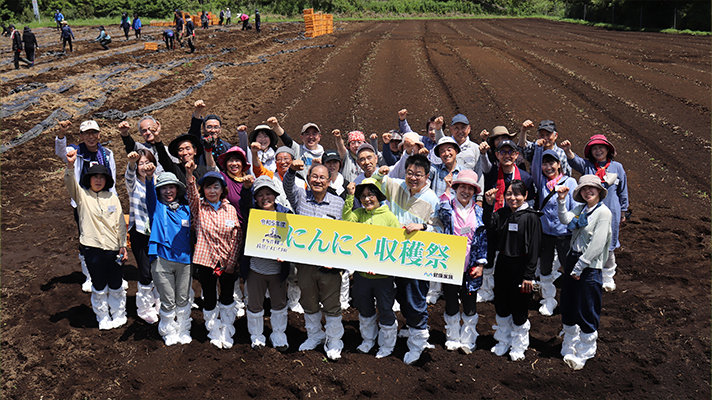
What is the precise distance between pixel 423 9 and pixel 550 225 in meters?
59.9

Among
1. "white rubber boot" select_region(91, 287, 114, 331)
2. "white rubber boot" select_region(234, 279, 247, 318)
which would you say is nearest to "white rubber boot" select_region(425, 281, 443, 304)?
"white rubber boot" select_region(234, 279, 247, 318)

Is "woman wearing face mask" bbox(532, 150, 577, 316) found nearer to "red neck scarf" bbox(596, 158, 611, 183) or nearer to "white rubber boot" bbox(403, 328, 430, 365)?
"red neck scarf" bbox(596, 158, 611, 183)

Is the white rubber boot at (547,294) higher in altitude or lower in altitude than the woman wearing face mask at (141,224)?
lower

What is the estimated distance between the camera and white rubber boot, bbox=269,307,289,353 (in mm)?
5738

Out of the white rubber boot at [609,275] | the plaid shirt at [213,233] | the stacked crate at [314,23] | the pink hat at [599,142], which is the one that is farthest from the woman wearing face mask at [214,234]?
the stacked crate at [314,23]

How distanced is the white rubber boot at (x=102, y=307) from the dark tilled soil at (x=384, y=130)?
120 millimetres

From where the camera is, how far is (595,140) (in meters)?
6.43

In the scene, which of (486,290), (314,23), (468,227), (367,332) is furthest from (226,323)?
(314,23)

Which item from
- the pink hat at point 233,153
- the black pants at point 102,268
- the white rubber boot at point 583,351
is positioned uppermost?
the pink hat at point 233,153

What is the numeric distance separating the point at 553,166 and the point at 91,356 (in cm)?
614

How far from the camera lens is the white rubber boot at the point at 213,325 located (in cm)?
581

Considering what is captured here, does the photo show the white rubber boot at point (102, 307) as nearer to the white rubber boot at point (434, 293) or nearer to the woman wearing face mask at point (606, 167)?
the white rubber boot at point (434, 293)

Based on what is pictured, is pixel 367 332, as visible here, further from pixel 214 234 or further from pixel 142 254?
pixel 142 254

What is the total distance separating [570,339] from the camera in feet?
18.2
